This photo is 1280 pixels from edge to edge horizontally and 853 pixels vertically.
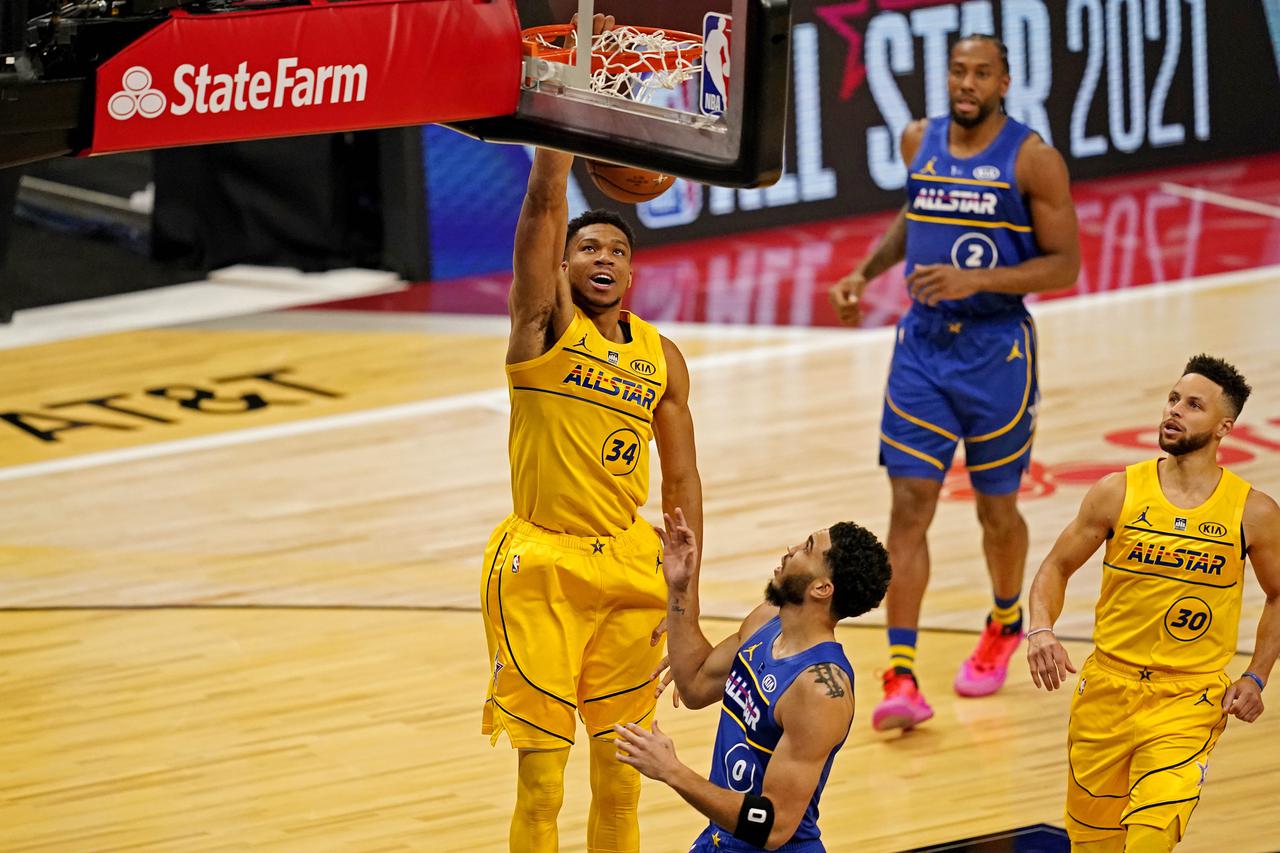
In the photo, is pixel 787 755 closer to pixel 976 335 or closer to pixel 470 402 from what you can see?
pixel 976 335

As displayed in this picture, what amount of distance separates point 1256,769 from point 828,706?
255cm

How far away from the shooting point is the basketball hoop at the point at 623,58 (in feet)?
15.1

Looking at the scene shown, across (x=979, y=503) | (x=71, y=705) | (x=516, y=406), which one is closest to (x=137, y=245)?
(x=71, y=705)

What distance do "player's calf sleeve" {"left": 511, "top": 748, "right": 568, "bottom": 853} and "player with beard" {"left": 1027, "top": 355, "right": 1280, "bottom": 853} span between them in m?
1.27

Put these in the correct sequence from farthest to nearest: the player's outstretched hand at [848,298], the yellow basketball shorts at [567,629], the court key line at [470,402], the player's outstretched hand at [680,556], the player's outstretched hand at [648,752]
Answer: the court key line at [470,402] < the player's outstretched hand at [848,298] < the yellow basketball shorts at [567,629] < the player's outstretched hand at [680,556] < the player's outstretched hand at [648,752]

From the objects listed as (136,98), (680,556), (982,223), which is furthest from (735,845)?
(982,223)

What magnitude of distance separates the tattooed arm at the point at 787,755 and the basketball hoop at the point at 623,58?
1.38m

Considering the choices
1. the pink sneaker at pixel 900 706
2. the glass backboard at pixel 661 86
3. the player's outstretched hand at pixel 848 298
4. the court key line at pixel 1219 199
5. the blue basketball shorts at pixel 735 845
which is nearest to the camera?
the glass backboard at pixel 661 86

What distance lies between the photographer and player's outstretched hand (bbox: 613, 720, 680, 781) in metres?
4.40

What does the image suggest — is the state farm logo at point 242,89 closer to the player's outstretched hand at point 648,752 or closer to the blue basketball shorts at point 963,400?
the player's outstretched hand at point 648,752

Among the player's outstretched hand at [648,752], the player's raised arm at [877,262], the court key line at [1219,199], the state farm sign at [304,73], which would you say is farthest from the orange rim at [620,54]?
the court key line at [1219,199]

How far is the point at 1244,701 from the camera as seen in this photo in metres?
5.05

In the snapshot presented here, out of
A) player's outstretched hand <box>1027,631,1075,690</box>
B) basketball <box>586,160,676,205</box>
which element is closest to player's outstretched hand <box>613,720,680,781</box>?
player's outstretched hand <box>1027,631,1075,690</box>

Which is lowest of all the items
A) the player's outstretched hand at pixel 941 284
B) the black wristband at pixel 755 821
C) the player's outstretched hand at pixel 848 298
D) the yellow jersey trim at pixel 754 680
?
the black wristband at pixel 755 821
